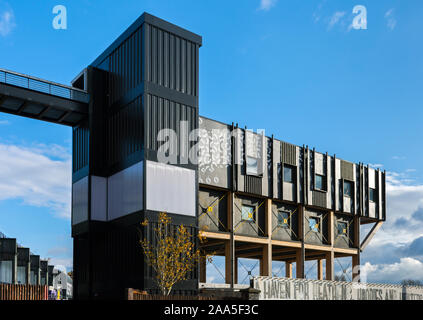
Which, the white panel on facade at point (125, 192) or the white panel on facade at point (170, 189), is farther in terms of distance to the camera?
the white panel on facade at point (125, 192)

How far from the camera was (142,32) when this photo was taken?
39.6 m

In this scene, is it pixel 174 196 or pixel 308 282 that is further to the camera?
pixel 308 282

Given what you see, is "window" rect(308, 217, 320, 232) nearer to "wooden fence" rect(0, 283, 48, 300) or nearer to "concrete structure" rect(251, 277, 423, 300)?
"concrete structure" rect(251, 277, 423, 300)

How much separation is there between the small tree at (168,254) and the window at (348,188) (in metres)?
24.5

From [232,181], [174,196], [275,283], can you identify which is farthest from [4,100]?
[275,283]

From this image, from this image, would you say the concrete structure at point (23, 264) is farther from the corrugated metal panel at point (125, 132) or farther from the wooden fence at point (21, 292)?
the wooden fence at point (21, 292)

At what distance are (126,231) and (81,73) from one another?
1440 centimetres

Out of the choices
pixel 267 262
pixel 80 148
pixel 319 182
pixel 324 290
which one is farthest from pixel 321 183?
pixel 80 148

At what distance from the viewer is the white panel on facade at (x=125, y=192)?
3853 cm

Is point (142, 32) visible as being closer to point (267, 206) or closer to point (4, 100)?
point (4, 100)

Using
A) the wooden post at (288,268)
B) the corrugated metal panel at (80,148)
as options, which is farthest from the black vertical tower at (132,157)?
the wooden post at (288,268)

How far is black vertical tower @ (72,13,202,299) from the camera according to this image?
127 feet

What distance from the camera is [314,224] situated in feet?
183
